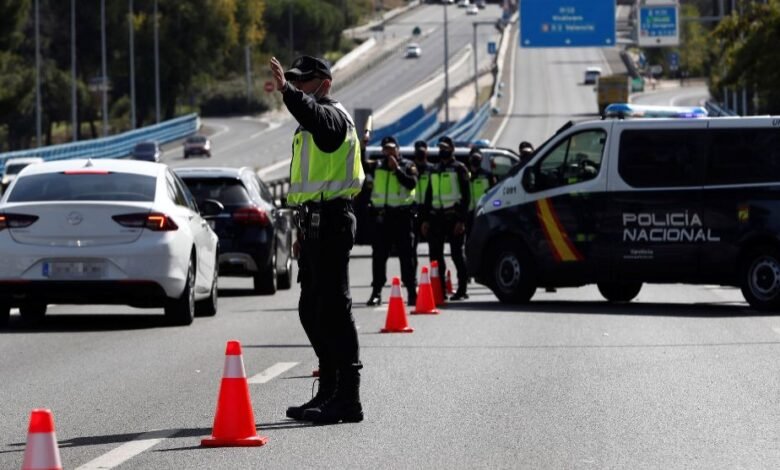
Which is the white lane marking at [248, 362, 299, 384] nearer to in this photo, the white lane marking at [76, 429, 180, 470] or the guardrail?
the white lane marking at [76, 429, 180, 470]

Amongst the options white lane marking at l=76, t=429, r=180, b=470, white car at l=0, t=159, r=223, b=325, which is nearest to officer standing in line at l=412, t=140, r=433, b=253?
white car at l=0, t=159, r=223, b=325

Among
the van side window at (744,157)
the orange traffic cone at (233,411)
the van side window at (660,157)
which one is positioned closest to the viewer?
the orange traffic cone at (233,411)

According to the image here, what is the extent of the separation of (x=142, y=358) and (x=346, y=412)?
14.0 ft

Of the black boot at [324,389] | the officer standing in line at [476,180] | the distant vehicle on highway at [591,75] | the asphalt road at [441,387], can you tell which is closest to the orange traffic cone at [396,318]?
the asphalt road at [441,387]

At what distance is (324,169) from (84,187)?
23.4 feet

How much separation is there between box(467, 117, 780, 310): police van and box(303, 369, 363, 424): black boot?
378 inches

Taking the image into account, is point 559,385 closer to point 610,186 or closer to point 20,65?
point 610,186

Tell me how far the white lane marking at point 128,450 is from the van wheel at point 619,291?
1234 centimetres

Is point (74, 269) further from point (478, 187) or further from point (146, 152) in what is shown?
point (146, 152)

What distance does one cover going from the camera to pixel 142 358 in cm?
1410

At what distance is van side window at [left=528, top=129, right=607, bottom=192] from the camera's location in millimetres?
20344

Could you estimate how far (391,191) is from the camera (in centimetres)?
2077

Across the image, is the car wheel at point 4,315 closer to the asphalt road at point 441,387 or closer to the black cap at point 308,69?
the asphalt road at point 441,387

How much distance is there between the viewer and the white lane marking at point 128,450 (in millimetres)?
8635
